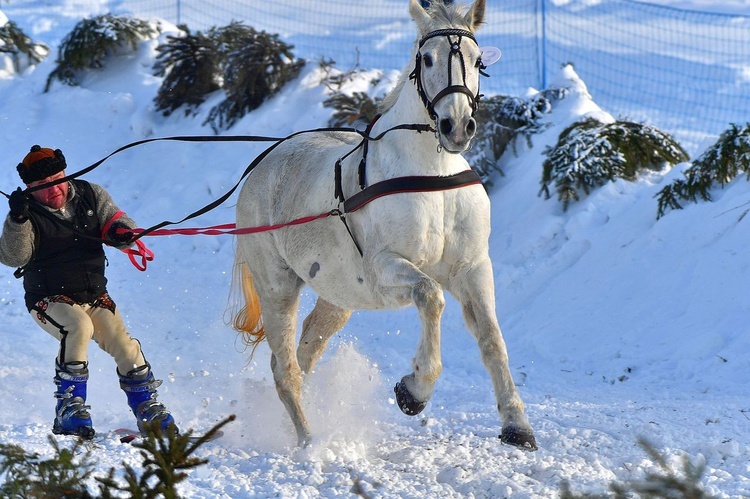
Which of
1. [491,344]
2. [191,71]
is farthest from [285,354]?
[191,71]

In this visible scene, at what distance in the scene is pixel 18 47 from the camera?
16.2 meters

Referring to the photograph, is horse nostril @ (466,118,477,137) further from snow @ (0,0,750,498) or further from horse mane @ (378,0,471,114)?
snow @ (0,0,750,498)

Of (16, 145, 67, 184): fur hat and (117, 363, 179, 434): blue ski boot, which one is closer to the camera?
(16, 145, 67, 184): fur hat

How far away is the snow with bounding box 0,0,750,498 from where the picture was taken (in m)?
4.26

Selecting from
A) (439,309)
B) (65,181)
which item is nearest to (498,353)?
(439,309)

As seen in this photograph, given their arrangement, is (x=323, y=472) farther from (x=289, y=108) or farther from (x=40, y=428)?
(x=289, y=108)

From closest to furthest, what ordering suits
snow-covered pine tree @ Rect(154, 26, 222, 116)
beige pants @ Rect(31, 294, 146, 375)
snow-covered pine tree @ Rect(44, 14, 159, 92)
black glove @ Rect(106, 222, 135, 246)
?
beige pants @ Rect(31, 294, 146, 375), black glove @ Rect(106, 222, 135, 246), snow-covered pine tree @ Rect(154, 26, 222, 116), snow-covered pine tree @ Rect(44, 14, 159, 92)

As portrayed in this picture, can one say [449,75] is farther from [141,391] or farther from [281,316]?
[141,391]

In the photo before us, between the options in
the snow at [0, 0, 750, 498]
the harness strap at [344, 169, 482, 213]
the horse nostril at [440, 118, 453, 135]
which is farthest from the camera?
the snow at [0, 0, 750, 498]

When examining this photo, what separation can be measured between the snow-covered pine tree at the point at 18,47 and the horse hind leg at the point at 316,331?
12.3 m

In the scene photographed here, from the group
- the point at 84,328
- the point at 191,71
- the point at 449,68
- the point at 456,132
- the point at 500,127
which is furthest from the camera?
the point at 191,71

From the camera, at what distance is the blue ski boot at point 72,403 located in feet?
14.9

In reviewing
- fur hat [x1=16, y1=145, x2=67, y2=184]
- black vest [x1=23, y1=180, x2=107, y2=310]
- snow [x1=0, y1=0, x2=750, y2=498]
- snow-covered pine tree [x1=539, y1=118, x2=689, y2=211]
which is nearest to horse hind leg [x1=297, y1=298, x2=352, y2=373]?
snow [x1=0, y1=0, x2=750, y2=498]

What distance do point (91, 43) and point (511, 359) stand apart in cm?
1027
